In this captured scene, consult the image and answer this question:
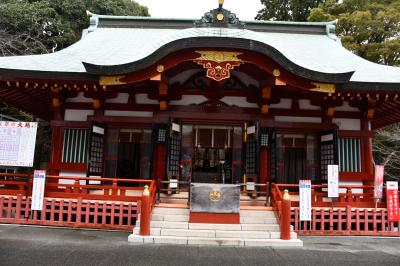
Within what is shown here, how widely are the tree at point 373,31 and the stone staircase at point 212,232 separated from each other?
15444 mm

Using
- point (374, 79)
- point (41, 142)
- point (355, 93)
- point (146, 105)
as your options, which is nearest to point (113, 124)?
point (146, 105)

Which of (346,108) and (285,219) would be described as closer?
(285,219)

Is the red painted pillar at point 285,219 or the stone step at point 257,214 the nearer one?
the red painted pillar at point 285,219

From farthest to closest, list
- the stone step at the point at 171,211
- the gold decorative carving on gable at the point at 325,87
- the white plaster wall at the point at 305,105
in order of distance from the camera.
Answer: the white plaster wall at the point at 305,105
the gold decorative carving on gable at the point at 325,87
the stone step at the point at 171,211

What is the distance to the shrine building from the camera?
8.64 metres

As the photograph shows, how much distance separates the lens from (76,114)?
10125 millimetres

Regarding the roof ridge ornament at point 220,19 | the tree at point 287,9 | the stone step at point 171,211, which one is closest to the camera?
the stone step at point 171,211

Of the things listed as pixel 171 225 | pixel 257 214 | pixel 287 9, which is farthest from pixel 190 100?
pixel 287 9

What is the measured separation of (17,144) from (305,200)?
7218 mm

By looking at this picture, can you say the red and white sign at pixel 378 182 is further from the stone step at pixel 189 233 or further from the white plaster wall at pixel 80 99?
the white plaster wall at pixel 80 99

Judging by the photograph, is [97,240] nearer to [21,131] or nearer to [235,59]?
[21,131]

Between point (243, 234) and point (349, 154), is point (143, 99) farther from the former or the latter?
point (349, 154)

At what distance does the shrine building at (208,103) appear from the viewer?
28.3 feet

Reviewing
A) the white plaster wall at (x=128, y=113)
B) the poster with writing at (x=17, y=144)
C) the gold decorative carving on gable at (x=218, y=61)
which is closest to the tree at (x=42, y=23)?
the white plaster wall at (x=128, y=113)
